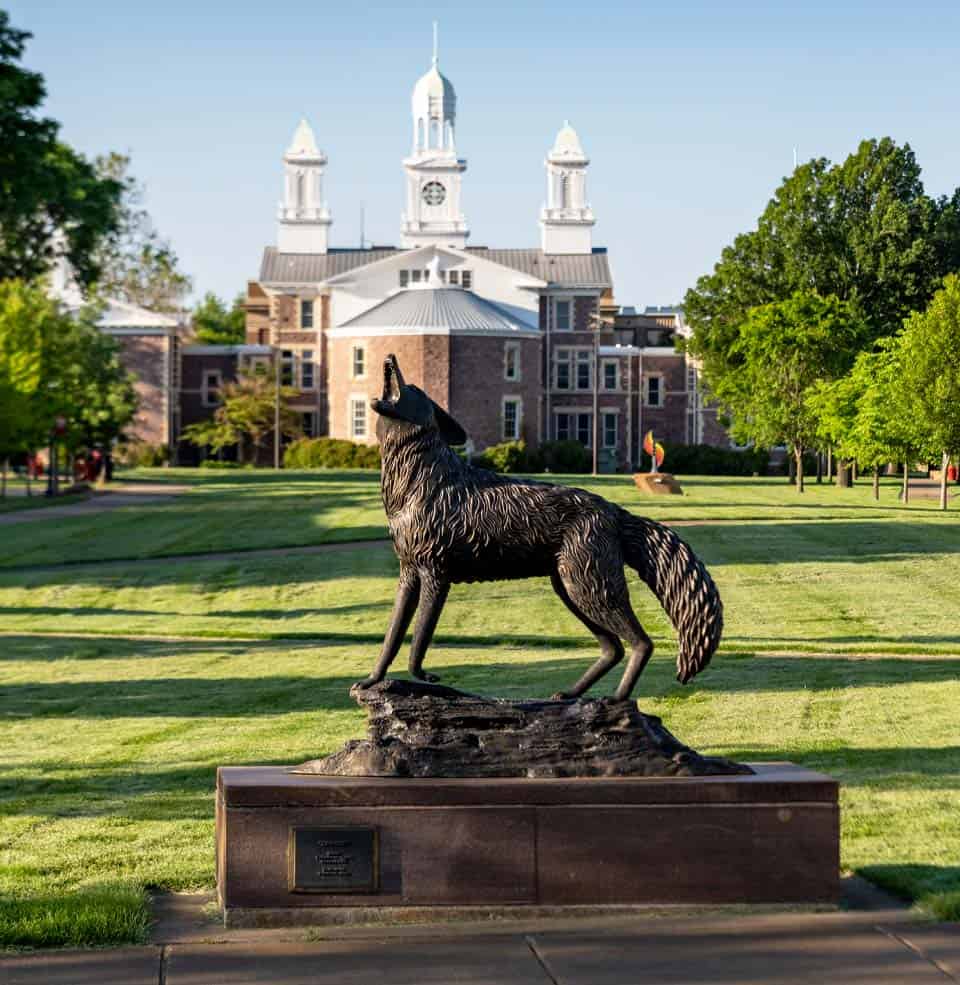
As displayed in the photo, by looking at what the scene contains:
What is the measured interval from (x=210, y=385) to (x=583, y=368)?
20309mm

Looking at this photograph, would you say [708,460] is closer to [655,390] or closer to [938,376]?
[655,390]

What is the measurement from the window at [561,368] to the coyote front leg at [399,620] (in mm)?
89075

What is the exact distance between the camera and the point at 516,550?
9211 millimetres

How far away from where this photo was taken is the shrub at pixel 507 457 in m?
79.8

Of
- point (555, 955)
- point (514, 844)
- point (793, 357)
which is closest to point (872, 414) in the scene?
point (793, 357)

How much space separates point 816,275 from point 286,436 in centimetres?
3129

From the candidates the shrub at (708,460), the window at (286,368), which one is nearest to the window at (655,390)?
the shrub at (708,460)

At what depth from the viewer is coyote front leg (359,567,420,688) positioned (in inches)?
356

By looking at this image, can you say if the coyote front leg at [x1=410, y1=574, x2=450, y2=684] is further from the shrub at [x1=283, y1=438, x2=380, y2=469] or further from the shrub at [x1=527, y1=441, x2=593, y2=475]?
the shrub at [x1=527, y1=441, x2=593, y2=475]

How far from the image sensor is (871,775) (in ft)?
40.3

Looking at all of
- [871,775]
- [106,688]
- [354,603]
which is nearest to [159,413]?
[354,603]

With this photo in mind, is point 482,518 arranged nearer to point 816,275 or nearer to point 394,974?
point 394,974

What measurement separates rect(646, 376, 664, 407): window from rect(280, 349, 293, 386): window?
19.2 meters

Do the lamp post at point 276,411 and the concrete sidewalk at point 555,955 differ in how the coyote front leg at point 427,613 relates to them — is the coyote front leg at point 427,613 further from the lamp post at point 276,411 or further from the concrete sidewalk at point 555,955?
the lamp post at point 276,411
